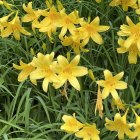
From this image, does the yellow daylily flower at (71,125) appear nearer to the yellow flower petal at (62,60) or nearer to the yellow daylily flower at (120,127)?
the yellow daylily flower at (120,127)

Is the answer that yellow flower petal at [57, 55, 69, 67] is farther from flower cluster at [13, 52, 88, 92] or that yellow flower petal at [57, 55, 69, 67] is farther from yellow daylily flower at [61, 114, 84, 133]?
yellow daylily flower at [61, 114, 84, 133]

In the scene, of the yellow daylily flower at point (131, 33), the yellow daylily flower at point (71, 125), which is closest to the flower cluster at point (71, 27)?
the yellow daylily flower at point (131, 33)

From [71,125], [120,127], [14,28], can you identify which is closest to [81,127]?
[71,125]

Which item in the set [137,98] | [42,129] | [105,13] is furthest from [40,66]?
[105,13]

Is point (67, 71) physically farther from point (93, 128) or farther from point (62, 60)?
point (93, 128)

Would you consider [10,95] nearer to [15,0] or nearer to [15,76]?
[15,76]
